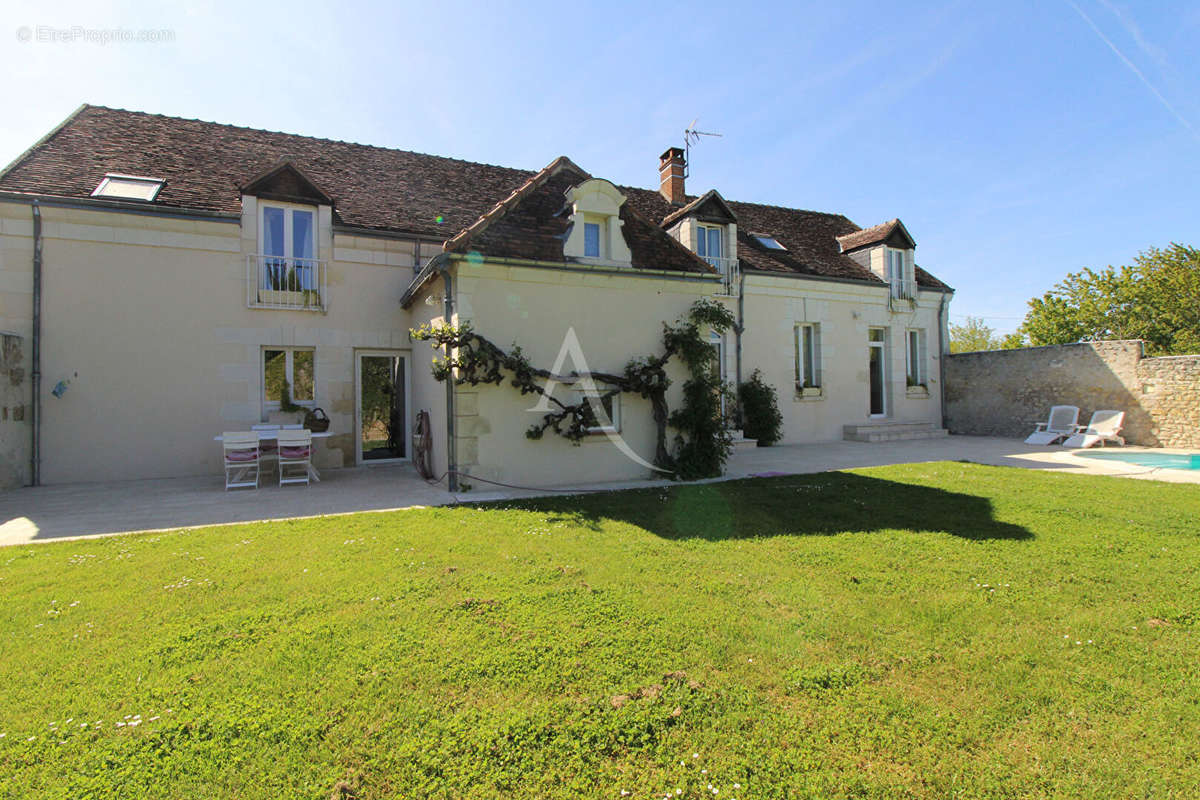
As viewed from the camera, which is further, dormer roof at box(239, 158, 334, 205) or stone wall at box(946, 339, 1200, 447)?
stone wall at box(946, 339, 1200, 447)

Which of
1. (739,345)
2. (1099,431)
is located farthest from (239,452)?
(1099,431)

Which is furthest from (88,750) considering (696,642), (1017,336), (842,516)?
(1017,336)

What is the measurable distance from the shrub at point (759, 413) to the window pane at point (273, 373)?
32.7 feet

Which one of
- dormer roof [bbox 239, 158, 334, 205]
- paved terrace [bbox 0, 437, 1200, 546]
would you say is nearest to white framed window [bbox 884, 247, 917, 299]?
paved terrace [bbox 0, 437, 1200, 546]

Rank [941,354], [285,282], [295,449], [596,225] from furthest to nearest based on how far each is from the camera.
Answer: [941,354] < [285,282] < [596,225] < [295,449]

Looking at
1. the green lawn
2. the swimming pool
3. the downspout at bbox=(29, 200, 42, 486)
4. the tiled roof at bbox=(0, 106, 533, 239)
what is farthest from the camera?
the swimming pool

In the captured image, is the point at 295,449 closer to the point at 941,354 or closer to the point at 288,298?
the point at 288,298

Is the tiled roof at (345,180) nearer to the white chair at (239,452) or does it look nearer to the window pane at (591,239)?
the window pane at (591,239)

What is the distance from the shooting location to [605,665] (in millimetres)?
2961

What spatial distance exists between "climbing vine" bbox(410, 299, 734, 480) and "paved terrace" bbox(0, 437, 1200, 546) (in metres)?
A: 0.70

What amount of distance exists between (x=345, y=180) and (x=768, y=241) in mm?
10887

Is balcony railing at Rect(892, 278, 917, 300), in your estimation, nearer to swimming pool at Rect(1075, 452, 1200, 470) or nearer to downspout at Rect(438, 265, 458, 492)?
swimming pool at Rect(1075, 452, 1200, 470)

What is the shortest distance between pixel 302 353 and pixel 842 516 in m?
9.49

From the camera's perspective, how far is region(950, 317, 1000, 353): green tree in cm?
4875
